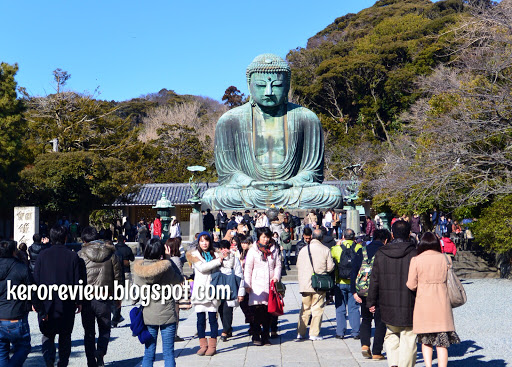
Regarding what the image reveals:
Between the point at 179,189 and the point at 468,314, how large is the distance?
22958mm

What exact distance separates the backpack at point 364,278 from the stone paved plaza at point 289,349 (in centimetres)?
66

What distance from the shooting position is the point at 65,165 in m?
23.0

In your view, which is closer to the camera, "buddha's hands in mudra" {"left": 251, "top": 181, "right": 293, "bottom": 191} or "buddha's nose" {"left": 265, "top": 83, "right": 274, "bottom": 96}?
"buddha's hands in mudra" {"left": 251, "top": 181, "right": 293, "bottom": 191}

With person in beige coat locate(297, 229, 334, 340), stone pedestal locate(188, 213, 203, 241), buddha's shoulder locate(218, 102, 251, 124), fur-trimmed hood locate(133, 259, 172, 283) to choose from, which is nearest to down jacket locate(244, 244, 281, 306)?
person in beige coat locate(297, 229, 334, 340)

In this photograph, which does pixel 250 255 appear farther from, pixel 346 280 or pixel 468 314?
pixel 468 314

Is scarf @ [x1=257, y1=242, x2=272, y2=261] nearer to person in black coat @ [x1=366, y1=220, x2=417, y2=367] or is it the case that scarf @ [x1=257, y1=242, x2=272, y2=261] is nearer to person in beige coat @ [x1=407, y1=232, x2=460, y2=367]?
person in black coat @ [x1=366, y1=220, x2=417, y2=367]

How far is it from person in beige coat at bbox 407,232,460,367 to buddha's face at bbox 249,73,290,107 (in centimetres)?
1470

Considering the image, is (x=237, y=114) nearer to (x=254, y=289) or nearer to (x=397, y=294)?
(x=254, y=289)

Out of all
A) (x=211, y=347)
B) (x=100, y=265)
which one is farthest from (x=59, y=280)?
(x=211, y=347)

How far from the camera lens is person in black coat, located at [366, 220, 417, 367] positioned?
5262 millimetres

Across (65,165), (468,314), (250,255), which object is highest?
(65,165)

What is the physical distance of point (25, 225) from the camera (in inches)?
542

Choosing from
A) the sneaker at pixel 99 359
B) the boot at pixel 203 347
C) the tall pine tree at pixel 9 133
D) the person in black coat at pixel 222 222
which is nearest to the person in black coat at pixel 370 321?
the boot at pixel 203 347

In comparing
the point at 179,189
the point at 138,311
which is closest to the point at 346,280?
the point at 138,311
